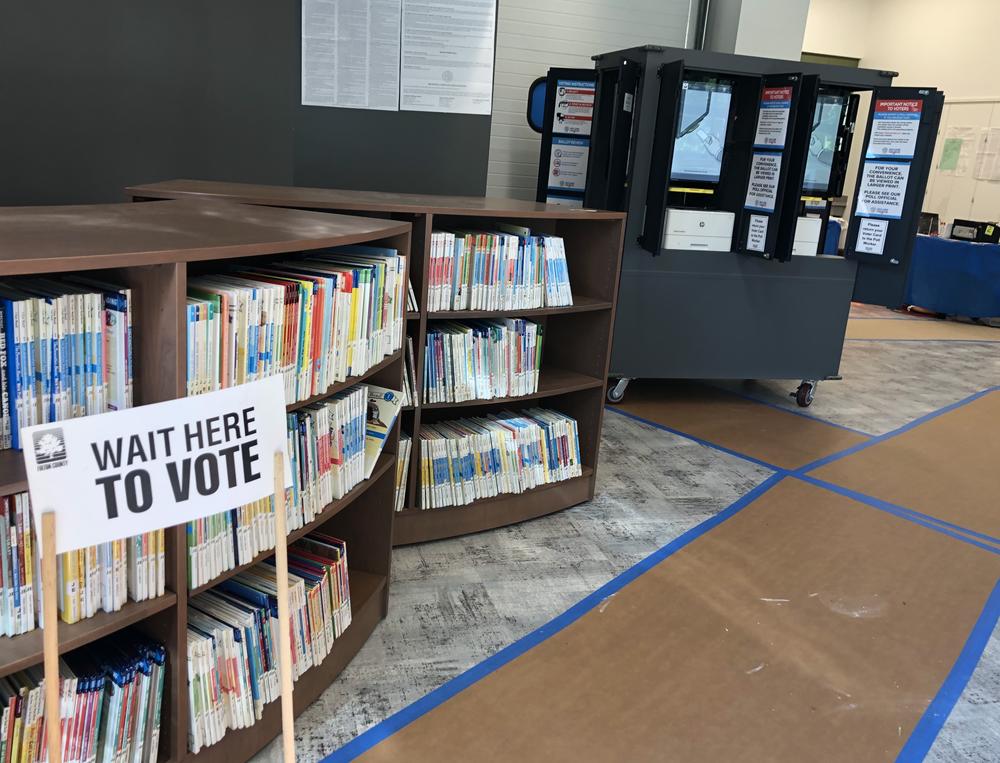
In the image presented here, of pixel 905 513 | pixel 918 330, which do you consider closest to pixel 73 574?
pixel 905 513

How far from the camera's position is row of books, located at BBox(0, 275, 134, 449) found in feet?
4.36

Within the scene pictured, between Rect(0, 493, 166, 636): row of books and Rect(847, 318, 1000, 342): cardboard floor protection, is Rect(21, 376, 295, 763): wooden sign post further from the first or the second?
Rect(847, 318, 1000, 342): cardboard floor protection

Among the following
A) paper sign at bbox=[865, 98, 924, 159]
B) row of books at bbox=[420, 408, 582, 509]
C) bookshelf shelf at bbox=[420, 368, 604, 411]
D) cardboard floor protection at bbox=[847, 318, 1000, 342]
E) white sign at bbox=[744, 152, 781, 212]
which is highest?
paper sign at bbox=[865, 98, 924, 159]

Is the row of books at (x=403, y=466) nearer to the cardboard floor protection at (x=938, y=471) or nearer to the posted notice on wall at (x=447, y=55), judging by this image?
the cardboard floor protection at (x=938, y=471)

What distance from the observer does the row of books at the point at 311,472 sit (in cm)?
164

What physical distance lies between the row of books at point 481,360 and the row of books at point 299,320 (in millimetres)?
535

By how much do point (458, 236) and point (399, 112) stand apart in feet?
8.79

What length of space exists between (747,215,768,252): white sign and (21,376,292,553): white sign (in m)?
3.85

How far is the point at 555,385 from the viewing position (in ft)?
10.8

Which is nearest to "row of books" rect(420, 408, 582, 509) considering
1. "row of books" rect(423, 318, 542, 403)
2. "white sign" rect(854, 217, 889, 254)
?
"row of books" rect(423, 318, 542, 403)

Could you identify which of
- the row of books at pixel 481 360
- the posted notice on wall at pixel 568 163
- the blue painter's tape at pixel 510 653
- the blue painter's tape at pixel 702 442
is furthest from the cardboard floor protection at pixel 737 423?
the row of books at pixel 481 360

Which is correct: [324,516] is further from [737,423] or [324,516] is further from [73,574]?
[737,423]

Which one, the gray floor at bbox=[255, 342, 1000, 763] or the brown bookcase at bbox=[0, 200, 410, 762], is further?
the gray floor at bbox=[255, 342, 1000, 763]

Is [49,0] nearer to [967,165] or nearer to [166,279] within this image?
[166,279]
